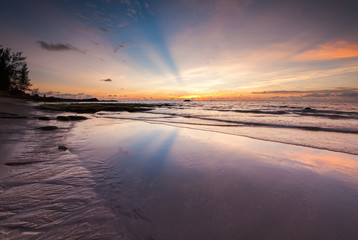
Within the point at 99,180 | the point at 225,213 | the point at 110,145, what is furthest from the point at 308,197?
the point at 110,145

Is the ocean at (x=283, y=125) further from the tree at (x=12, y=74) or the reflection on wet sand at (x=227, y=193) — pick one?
the tree at (x=12, y=74)

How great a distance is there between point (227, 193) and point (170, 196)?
1.35 meters

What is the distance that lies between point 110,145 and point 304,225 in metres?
7.15

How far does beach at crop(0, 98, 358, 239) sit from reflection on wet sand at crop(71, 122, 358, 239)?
0.06 feet

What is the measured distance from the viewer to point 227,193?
3561 millimetres

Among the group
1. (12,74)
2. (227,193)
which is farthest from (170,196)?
(12,74)

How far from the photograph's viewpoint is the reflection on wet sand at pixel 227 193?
2484 mm

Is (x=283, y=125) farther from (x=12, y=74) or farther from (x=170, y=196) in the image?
(x=12, y=74)

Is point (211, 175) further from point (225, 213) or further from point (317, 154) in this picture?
point (317, 154)

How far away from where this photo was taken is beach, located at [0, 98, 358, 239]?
2.36 metres

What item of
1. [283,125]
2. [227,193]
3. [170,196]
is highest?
[170,196]

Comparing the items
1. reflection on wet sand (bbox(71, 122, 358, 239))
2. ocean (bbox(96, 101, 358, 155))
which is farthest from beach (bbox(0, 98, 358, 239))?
ocean (bbox(96, 101, 358, 155))

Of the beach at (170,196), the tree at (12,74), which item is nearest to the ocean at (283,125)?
the beach at (170,196)

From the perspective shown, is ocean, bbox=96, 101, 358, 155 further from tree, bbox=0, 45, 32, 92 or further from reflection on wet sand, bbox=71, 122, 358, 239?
tree, bbox=0, 45, 32, 92
